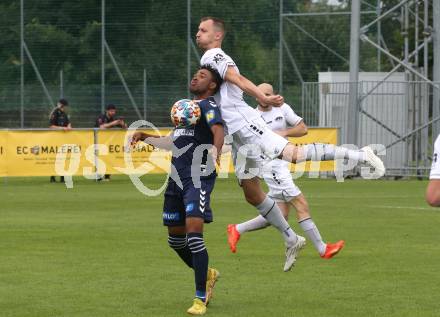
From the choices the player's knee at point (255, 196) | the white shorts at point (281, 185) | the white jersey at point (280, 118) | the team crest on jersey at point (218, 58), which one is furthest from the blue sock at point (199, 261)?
the white jersey at point (280, 118)

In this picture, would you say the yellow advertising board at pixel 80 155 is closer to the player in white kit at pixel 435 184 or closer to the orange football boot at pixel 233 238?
the orange football boot at pixel 233 238

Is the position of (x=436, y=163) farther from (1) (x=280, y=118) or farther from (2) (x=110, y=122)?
(2) (x=110, y=122)

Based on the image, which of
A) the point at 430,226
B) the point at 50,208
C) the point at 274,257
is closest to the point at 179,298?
the point at 274,257

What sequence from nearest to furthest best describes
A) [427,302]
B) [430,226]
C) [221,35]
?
[427,302], [221,35], [430,226]

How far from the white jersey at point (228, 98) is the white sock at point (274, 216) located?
99 cm

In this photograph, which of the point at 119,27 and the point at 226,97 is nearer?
the point at 226,97

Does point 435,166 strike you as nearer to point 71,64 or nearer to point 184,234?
point 184,234

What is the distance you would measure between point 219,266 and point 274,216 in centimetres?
84

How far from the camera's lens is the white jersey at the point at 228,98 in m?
10.6

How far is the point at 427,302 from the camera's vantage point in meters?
9.75

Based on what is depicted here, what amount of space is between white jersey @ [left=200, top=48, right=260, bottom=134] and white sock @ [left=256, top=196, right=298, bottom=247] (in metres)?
0.99

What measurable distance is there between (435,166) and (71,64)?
3685 cm

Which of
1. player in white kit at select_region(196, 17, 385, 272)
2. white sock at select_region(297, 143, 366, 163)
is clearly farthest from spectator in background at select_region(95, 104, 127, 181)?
white sock at select_region(297, 143, 366, 163)

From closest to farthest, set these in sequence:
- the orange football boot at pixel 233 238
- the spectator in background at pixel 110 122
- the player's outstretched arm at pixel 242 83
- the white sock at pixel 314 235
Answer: the player's outstretched arm at pixel 242 83 < the white sock at pixel 314 235 < the orange football boot at pixel 233 238 < the spectator in background at pixel 110 122
